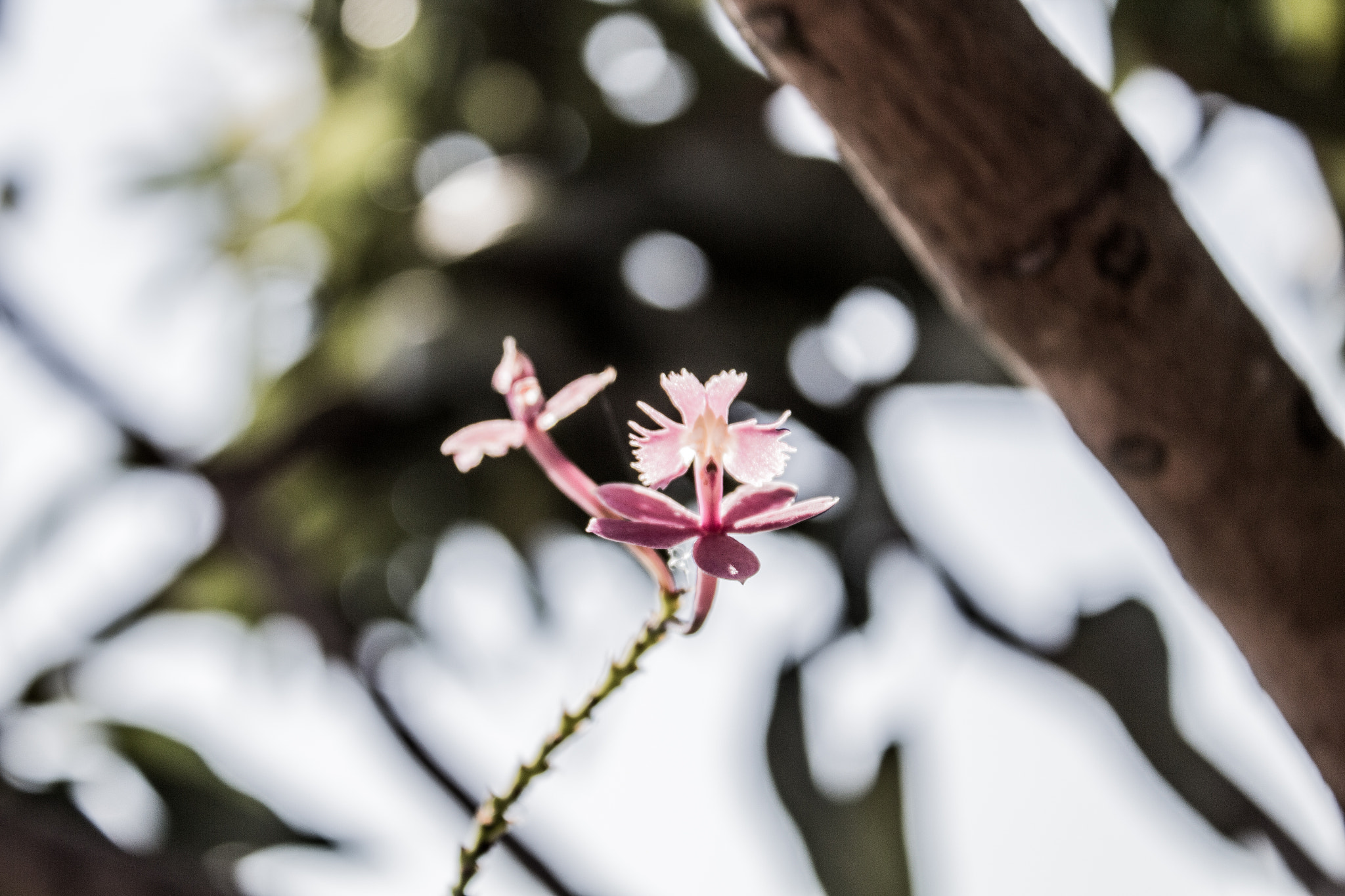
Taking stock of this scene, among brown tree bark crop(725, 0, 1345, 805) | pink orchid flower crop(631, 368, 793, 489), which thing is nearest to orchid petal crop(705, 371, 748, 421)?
pink orchid flower crop(631, 368, 793, 489)

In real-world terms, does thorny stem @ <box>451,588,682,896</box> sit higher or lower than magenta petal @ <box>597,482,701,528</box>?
lower

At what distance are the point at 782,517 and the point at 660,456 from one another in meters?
0.07

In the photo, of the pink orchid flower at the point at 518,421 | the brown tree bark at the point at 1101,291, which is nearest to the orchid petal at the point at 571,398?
the pink orchid flower at the point at 518,421

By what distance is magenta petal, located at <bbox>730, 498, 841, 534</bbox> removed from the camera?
0.90 ft

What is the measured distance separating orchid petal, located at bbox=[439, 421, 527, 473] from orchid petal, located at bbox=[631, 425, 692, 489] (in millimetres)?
42

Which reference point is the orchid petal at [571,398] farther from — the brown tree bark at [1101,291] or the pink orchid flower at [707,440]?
the brown tree bark at [1101,291]

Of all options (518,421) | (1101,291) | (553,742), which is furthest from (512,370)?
(1101,291)

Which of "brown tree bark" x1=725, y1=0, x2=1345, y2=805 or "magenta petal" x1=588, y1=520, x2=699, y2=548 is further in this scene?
"brown tree bark" x1=725, y1=0, x2=1345, y2=805

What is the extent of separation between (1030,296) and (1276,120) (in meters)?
0.87

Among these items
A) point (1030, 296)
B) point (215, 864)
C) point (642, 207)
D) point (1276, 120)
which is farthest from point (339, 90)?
point (1030, 296)

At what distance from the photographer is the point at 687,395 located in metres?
0.33

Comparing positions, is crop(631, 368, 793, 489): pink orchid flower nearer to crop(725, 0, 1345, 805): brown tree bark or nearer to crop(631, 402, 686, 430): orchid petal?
crop(631, 402, 686, 430): orchid petal

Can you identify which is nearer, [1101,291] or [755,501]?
[755,501]

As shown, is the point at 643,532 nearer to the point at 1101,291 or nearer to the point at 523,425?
the point at 523,425
